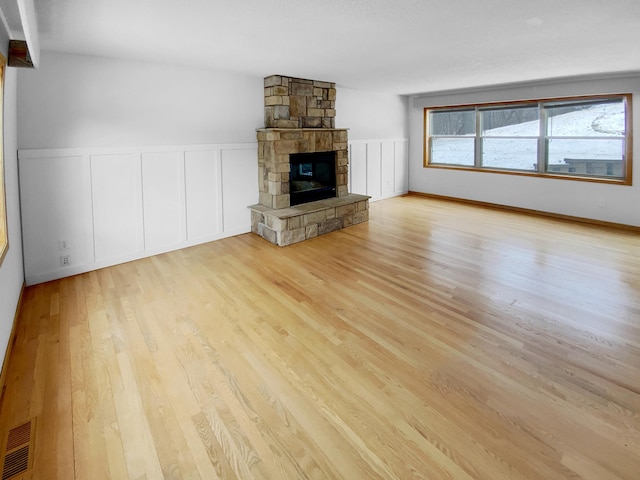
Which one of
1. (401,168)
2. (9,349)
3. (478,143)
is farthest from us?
(401,168)

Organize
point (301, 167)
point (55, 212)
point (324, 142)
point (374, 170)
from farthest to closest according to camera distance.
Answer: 1. point (374, 170)
2. point (324, 142)
3. point (301, 167)
4. point (55, 212)

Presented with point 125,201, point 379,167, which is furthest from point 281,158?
point 379,167

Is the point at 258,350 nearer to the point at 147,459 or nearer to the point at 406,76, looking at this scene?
the point at 147,459

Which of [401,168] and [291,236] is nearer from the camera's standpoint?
[291,236]

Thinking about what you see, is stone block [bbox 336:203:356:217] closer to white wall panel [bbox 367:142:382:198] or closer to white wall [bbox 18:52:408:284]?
white wall [bbox 18:52:408:284]

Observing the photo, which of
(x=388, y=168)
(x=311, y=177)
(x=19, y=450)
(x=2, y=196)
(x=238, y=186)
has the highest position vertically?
(x=388, y=168)

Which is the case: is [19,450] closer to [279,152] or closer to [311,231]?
[311,231]

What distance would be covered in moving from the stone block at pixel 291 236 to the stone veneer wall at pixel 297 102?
152 centimetres

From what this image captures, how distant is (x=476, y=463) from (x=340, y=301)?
1735 millimetres

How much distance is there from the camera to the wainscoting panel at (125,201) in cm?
362

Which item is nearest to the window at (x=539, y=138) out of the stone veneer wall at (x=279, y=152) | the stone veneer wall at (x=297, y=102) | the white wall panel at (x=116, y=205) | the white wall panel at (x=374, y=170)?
the white wall panel at (x=374, y=170)

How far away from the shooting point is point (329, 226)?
5367 mm

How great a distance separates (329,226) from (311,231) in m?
0.37

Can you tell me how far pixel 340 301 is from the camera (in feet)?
10.4
